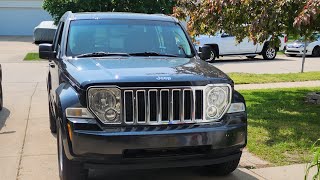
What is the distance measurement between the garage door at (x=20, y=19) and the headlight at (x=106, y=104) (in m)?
39.9

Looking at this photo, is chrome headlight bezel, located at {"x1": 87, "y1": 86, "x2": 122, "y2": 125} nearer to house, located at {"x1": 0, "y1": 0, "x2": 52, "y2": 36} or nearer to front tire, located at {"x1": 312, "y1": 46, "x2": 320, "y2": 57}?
front tire, located at {"x1": 312, "y1": 46, "x2": 320, "y2": 57}

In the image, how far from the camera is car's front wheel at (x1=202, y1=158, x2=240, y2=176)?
17.1 ft

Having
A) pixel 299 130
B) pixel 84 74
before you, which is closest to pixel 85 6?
pixel 299 130

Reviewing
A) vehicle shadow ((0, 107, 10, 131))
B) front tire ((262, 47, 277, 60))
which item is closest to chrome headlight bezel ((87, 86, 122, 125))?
vehicle shadow ((0, 107, 10, 131))

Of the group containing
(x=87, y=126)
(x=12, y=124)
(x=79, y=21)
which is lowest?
(x=12, y=124)

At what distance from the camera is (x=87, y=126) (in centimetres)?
422

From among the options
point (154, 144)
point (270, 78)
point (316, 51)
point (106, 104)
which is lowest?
point (316, 51)

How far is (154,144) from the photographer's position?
4262 millimetres

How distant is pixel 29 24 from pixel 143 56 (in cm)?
3938

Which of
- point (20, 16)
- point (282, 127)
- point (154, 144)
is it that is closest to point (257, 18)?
point (282, 127)

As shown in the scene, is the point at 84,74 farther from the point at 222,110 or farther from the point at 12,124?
the point at 12,124

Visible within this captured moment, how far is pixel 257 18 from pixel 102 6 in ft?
58.2

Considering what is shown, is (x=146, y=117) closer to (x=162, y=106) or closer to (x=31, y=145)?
(x=162, y=106)

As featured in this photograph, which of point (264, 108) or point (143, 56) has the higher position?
point (143, 56)
